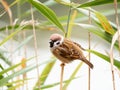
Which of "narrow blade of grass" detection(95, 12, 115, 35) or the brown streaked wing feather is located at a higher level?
"narrow blade of grass" detection(95, 12, 115, 35)

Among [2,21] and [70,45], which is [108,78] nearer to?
[2,21]

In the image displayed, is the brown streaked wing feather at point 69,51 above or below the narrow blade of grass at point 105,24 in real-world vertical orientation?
below

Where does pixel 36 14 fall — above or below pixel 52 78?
above

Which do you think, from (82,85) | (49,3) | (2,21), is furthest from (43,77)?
(82,85)

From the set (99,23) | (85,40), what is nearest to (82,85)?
(85,40)

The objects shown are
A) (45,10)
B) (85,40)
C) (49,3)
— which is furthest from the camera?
(85,40)

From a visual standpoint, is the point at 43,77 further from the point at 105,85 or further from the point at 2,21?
the point at 105,85

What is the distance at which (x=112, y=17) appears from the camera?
9.32 feet

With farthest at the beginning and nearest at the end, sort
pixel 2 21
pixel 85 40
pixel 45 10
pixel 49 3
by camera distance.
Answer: pixel 85 40
pixel 2 21
pixel 49 3
pixel 45 10

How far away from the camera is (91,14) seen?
775 millimetres

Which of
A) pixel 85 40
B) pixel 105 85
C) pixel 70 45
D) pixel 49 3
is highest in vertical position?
pixel 85 40

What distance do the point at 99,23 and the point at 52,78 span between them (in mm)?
1968

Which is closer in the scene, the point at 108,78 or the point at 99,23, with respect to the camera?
the point at 99,23

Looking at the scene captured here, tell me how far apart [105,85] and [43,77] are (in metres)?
1.82
